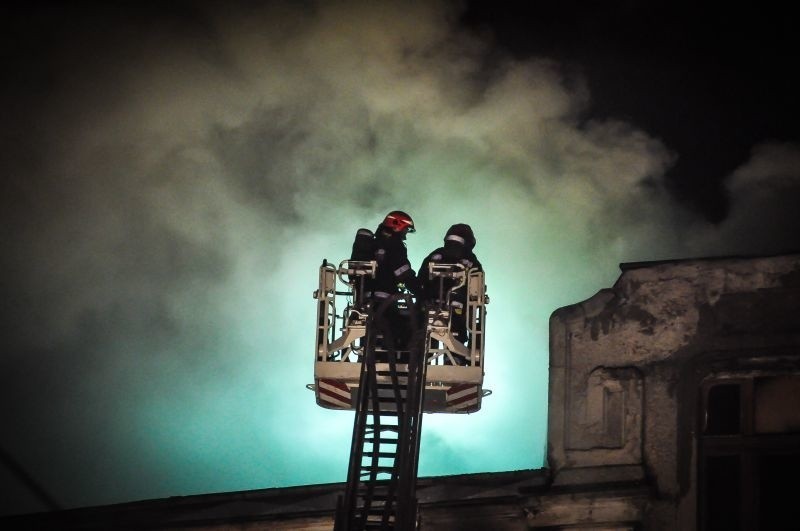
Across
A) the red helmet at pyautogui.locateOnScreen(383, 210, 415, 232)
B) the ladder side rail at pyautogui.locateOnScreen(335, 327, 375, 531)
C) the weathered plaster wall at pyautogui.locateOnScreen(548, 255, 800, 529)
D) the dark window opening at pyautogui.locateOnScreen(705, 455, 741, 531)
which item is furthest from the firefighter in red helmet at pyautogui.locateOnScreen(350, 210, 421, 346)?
the dark window opening at pyautogui.locateOnScreen(705, 455, 741, 531)

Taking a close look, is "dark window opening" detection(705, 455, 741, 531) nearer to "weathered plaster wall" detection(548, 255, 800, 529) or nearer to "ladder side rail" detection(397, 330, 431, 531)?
"weathered plaster wall" detection(548, 255, 800, 529)

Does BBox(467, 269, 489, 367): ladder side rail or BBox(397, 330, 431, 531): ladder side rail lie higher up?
BBox(467, 269, 489, 367): ladder side rail

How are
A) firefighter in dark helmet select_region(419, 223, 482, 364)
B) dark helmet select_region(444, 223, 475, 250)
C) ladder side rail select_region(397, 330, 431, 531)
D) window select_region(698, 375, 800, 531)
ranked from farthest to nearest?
1. dark helmet select_region(444, 223, 475, 250)
2. firefighter in dark helmet select_region(419, 223, 482, 364)
3. window select_region(698, 375, 800, 531)
4. ladder side rail select_region(397, 330, 431, 531)

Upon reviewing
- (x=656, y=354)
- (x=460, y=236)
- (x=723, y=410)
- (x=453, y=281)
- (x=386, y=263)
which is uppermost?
(x=460, y=236)

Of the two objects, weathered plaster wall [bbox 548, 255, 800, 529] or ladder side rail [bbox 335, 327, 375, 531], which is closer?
ladder side rail [bbox 335, 327, 375, 531]

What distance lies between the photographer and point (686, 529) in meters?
10.1

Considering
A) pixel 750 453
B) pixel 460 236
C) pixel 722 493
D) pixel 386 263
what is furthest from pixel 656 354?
pixel 386 263

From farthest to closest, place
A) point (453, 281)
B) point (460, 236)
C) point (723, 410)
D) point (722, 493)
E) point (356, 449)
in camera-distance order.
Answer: point (460, 236) → point (453, 281) → point (723, 410) → point (722, 493) → point (356, 449)

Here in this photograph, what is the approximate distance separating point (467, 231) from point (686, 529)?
11.8ft

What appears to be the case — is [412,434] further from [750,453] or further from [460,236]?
[750,453]

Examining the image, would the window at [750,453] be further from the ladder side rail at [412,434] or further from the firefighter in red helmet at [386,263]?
the firefighter in red helmet at [386,263]

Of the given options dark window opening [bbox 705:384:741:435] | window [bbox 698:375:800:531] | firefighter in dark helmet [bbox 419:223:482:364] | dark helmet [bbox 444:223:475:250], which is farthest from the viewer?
dark helmet [bbox 444:223:475:250]

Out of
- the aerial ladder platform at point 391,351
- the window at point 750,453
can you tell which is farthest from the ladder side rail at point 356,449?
the window at point 750,453

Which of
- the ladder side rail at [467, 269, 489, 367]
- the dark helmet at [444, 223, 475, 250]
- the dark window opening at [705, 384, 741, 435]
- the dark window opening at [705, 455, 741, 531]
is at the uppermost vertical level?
the dark helmet at [444, 223, 475, 250]
